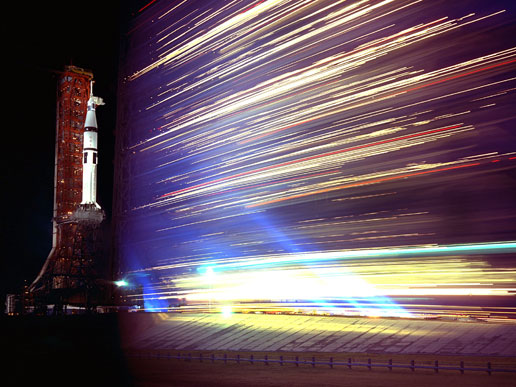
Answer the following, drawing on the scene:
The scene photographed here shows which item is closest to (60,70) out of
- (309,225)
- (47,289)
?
(47,289)

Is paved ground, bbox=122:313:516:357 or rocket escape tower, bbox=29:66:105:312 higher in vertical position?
rocket escape tower, bbox=29:66:105:312

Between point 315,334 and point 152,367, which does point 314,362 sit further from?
point 152,367

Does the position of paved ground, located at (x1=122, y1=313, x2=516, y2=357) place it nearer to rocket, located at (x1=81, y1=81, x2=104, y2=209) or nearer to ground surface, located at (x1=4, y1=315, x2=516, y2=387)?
ground surface, located at (x1=4, y1=315, x2=516, y2=387)

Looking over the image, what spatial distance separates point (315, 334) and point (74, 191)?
31085 millimetres

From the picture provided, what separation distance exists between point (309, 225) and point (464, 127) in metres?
10.8

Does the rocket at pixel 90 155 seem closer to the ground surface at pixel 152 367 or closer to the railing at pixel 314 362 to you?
the ground surface at pixel 152 367

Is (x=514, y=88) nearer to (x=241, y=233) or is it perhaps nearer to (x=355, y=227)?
(x=355, y=227)

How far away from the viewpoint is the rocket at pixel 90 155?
1895 inches

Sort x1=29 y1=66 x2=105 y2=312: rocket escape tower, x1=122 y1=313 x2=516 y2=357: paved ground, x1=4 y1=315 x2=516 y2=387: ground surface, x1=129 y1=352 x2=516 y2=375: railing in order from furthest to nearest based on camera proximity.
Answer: x1=29 y1=66 x2=105 y2=312: rocket escape tower → x1=122 y1=313 x2=516 y2=357: paved ground → x1=129 y1=352 x2=516 y2=375: railing → x1=4 y1=315 x2=516 y2=387: ground surface

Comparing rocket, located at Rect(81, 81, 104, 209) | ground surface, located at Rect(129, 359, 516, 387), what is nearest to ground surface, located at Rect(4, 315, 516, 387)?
ground surface, located at Rect(129, 359, 516, 387)

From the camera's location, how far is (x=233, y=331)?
89.5ft

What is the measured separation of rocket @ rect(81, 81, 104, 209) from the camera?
158 ft

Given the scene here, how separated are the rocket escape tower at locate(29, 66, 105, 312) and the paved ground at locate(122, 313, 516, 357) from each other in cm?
1449

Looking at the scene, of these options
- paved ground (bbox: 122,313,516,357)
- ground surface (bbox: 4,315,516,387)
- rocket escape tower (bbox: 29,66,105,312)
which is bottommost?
ground surface (bbox: 4,315,516,387)
